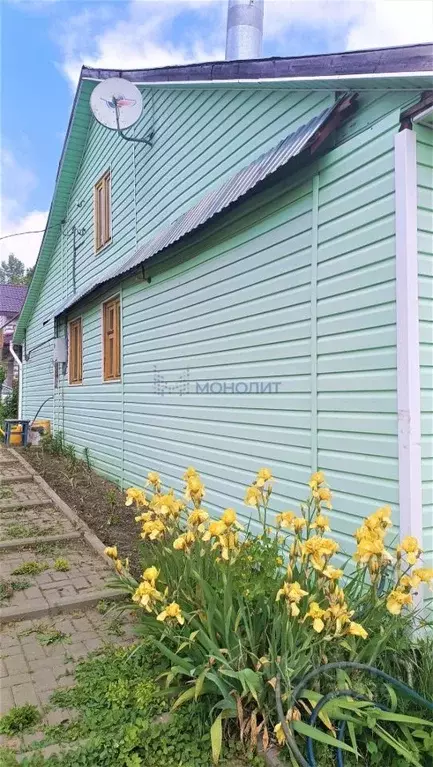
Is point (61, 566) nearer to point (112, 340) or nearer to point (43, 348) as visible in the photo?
point (112, 340)

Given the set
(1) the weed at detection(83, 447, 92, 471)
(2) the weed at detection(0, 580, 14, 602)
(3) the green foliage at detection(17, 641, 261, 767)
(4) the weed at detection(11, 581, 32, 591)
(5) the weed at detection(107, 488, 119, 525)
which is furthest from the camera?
(1) the weed at detection(83, 447, 92, 471)

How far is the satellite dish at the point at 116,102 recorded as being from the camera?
6.48 meters

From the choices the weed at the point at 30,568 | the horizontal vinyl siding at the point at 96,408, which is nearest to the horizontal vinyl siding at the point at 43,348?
the horizontal vinyl siding at the point at 96,408

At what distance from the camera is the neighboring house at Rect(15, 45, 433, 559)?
2992 millimetres

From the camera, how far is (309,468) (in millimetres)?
3756

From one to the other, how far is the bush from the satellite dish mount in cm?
572

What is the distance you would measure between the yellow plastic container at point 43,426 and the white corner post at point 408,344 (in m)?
11.6

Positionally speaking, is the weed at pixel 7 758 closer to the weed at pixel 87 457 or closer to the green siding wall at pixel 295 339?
the green siding wall at pixel 295 339

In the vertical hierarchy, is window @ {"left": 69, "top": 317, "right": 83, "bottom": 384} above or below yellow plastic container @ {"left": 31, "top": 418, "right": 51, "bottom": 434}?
above

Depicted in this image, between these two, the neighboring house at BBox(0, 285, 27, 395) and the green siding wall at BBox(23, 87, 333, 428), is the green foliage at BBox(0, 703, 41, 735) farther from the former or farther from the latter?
the neighboring house at BBox(0, 285, 27, 395)

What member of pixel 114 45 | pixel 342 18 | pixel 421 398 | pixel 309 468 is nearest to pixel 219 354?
pixel 309 468

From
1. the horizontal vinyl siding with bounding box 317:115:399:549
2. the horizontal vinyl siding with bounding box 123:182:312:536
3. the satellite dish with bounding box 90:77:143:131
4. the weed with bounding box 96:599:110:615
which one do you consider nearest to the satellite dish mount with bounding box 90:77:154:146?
the satellite dish with bounding box 90:77:143:131

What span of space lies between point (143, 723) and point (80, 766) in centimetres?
33

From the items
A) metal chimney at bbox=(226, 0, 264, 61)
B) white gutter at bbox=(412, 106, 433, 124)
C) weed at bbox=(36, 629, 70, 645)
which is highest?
metal chimney at bbox=(226, 0, 264, 61)
